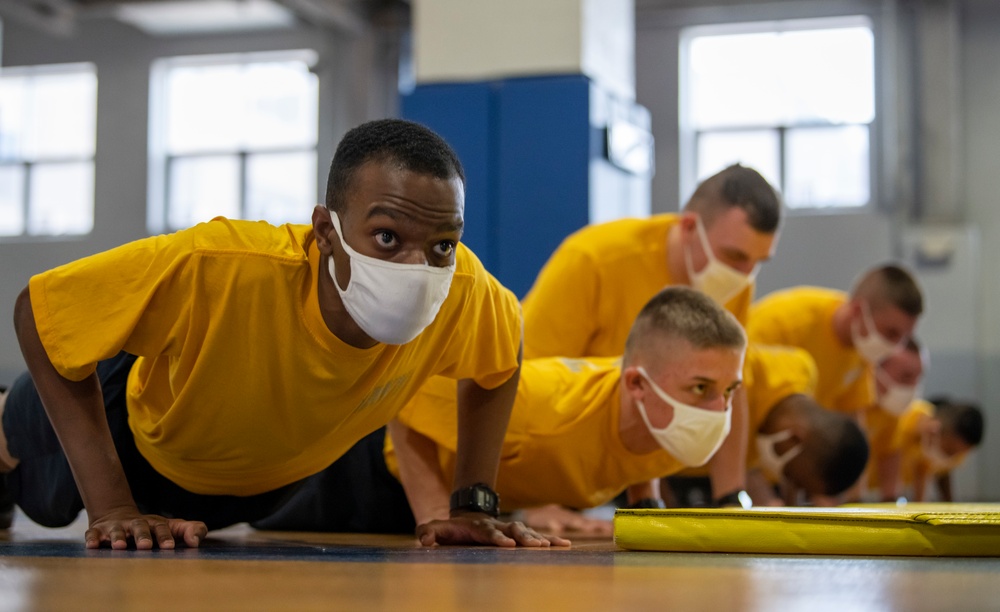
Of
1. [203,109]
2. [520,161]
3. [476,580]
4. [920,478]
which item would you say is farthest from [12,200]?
[476,580]

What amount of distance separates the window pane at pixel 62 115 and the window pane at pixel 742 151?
19.1 ft

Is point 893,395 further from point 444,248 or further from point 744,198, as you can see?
point 444,248

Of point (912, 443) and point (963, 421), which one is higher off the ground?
A: point (963, 421)

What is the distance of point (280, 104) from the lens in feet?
37.6

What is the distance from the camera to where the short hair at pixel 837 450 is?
399 cm

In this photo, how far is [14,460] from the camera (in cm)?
303

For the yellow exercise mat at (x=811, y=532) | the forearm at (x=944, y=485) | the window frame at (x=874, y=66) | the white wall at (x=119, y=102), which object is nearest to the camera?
the yellow exercise mat at (x=811, y=532)

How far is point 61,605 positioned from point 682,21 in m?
9.67

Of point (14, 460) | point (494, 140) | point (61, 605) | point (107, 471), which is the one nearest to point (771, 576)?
point (61, 605)

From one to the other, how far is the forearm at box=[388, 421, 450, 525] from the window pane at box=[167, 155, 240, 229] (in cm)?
876

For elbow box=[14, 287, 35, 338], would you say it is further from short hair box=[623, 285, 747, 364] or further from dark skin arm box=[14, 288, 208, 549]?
short hair box=[623, 285, 747, 364]

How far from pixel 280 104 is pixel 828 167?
4980 mm

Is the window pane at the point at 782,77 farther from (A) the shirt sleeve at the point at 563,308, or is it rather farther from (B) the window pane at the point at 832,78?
(A) the shirt sleeve at the point at 563,308

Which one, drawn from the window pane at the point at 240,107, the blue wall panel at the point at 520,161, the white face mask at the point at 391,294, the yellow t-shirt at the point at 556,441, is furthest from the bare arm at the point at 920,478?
the window pane at the point at 240,107
